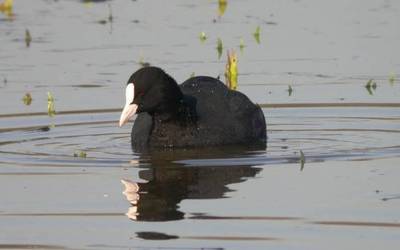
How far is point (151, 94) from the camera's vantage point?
10.7 metres

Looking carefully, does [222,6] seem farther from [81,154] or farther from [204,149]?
[81,154]

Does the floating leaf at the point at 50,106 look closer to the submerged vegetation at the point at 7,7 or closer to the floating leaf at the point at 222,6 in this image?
the floating leaf at the point at 222,6

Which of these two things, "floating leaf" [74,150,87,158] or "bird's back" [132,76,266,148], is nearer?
"floating leaf" [74,150,87,158]

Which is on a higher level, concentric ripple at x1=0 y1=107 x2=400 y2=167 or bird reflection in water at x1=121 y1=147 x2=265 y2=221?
concentric ripple at x1=0 y1=107 x2=400 y2=167

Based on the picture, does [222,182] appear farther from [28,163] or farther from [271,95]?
[271,95]

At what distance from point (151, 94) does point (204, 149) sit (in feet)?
1.97

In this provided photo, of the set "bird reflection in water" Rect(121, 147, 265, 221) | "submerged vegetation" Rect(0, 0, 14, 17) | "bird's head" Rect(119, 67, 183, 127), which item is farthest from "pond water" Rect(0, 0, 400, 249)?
"bird's head" Rect(119, 67, 183, 127)

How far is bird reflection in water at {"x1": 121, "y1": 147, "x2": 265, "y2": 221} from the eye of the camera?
8.23 metres

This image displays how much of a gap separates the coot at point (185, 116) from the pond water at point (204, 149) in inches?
8.5

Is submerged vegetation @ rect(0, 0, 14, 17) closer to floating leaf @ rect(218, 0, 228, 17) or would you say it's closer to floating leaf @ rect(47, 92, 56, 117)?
floating leaf @ rect(218, 0, 228, 17)

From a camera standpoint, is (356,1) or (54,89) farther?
(356,1)

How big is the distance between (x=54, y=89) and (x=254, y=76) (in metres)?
1.96

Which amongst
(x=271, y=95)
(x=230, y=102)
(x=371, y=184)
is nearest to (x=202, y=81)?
(x=230, y=102)

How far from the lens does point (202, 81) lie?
1165cm
